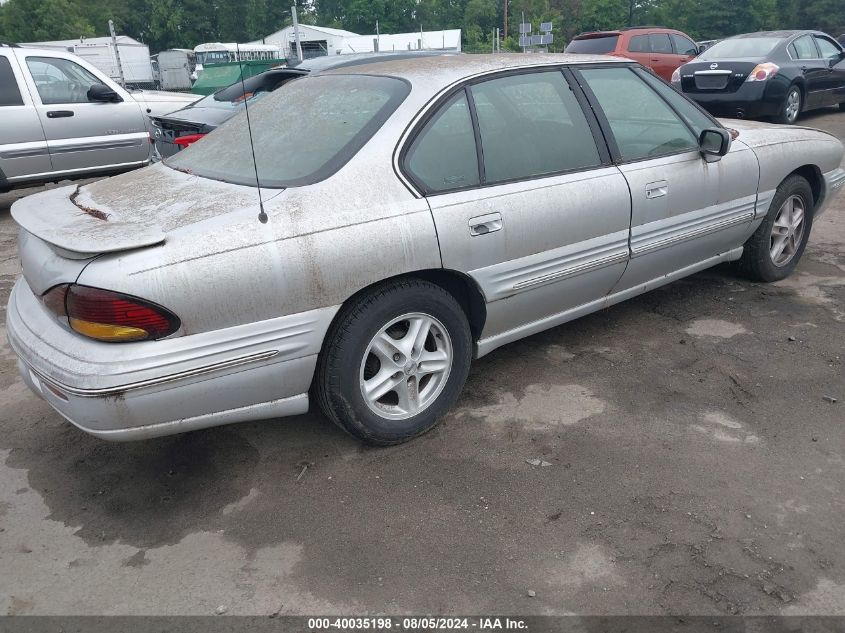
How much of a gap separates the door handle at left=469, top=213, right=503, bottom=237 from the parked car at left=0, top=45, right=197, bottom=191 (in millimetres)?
6290

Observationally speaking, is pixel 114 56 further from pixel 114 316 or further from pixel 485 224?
pixel 114 316

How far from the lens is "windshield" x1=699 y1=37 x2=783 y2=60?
10.4m

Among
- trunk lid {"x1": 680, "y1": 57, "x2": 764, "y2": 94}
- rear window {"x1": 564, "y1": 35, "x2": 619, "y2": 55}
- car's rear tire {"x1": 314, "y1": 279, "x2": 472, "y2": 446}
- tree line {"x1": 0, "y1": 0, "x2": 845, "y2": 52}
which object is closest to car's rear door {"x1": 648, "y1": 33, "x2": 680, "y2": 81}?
rear window {"x1": 564, "y1": 35, "x2": 619, "y2": 55}

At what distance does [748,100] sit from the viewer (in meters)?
9.94

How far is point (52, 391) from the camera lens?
95.1 inches

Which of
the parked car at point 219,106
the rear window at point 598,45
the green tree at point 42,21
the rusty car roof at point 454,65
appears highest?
the rusty car roof at point 454,65

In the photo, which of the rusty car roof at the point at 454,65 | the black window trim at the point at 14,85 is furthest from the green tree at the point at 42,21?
the rusty car roof at the point at 454,65

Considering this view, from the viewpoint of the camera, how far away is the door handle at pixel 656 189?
11.6ft

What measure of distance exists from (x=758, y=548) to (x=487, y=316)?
137 cm

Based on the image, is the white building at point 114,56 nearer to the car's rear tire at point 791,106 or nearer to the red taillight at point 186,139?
the red taillight at point 186,139

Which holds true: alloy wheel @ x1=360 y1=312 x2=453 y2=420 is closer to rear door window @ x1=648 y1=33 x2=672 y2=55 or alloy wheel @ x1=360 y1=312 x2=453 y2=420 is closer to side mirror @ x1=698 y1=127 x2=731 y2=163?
side mirror @ x1=698 y1=127 x2=731 y2=163

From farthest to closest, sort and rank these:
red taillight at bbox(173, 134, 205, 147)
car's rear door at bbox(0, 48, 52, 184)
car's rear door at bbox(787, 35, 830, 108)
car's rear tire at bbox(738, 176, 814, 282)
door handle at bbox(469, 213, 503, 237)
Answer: car's rear door at bbox(787, 35, 830, 108)
car's rear door at bbox(0, 48, 52, 184)
red taillight at bbox(173, 134, 205, 147)
car's rear tire at bbox(738, 176, 814, 282)
door handle at bbox(469, 213, 503, 237)

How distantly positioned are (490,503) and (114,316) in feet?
4.80

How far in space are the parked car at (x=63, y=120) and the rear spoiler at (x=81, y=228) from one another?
5.17 m
